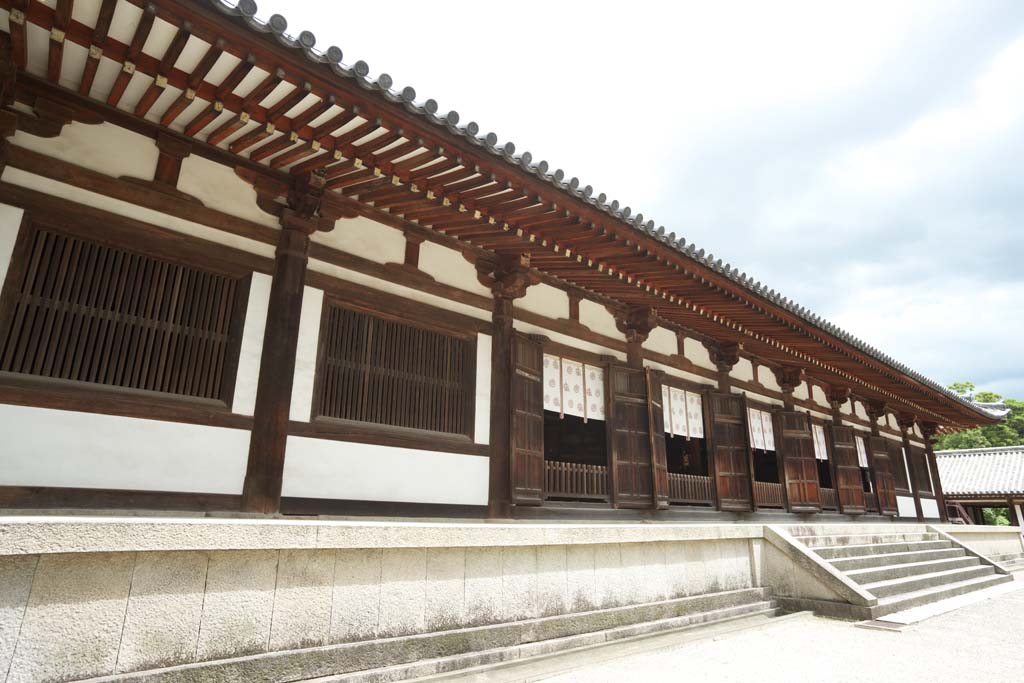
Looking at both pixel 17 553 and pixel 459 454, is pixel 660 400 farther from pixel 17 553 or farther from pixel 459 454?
pixel 17 553

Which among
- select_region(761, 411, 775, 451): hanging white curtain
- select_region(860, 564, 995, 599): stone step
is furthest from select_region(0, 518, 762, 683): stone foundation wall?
select_region(761, 411, 775, 451): hanging white curtain

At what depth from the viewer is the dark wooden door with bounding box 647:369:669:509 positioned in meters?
9.03

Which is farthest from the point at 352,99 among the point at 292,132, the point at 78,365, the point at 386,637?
the point at 386,637

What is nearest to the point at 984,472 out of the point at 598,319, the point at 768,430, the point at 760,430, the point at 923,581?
the point at 768,430

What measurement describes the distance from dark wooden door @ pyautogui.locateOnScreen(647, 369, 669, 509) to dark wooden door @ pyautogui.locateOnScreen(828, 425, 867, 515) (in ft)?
22.0

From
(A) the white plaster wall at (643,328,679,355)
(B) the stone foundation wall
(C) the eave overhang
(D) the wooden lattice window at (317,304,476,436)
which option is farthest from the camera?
(A) the white plaster wall at (643,328,679,355)

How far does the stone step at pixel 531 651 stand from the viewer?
4277 mm

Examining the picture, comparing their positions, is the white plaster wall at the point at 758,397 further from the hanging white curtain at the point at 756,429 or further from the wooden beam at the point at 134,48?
the wooden beam at the point at 134,48

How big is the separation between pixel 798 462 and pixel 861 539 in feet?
7.92

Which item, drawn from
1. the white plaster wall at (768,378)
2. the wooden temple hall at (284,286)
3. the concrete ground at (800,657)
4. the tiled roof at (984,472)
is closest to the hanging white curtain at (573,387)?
the wooden temple hall at (284,286)

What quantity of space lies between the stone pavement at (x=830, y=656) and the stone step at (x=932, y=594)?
0.43m

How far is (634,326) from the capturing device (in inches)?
380

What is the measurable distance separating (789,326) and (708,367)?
1659mm

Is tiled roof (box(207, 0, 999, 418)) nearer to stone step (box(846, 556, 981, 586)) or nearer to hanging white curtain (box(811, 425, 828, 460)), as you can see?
stone step (box(846, 556, 981, 586))
